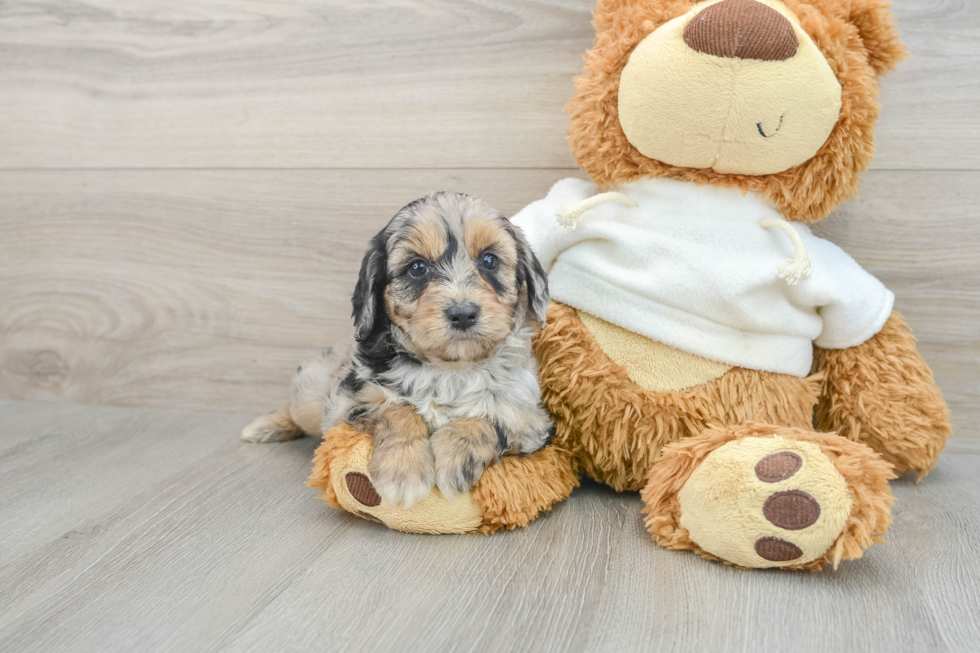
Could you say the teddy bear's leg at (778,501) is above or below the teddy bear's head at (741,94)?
below

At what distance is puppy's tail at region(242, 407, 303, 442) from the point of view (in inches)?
85.8

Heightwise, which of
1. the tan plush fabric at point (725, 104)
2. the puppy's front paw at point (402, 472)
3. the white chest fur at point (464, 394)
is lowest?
the puppy's front paw at point (402, 472)

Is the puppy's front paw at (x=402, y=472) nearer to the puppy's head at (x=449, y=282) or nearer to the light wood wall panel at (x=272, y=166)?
the puppy's head at (x=449, y=282)

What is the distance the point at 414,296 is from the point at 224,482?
30.8 inches

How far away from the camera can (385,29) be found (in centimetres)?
214

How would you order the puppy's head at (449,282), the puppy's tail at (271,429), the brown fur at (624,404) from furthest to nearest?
the puppy's tail at (271,429), the brown fur at (624,404), the puppy's head at (449,282)

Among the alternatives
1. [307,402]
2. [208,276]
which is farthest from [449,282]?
[208,276]

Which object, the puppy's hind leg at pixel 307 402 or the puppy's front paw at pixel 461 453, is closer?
the puppy's front paw at pixel 461 453

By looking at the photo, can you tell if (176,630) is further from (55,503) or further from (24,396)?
(24,396)

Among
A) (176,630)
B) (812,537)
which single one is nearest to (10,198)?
(176,630)

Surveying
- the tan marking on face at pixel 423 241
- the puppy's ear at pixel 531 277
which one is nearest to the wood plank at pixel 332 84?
the puppy's ear at pixel 531 277

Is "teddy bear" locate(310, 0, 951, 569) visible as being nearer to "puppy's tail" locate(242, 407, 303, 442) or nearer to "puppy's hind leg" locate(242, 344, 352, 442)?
"puppy's hind leg" locate(242, 344, 352, 442)

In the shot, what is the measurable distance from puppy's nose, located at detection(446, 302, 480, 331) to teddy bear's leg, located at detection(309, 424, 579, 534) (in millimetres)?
325

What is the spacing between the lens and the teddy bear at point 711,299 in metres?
1.44
